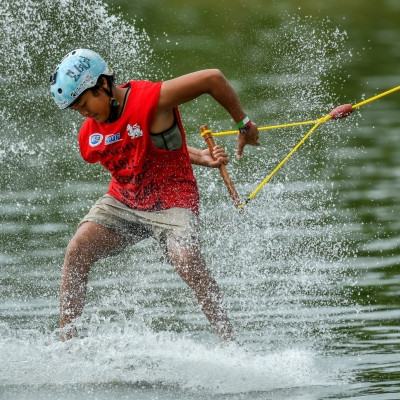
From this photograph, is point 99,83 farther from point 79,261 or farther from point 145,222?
point 79,261

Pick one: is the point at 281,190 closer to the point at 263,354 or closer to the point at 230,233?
the point at 230,233

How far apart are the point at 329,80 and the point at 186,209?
321 inches

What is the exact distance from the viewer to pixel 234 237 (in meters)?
8.09

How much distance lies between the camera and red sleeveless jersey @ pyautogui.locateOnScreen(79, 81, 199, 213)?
5.84 m

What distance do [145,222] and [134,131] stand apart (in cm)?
59

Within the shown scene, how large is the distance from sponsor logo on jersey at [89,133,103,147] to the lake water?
3.80 ft

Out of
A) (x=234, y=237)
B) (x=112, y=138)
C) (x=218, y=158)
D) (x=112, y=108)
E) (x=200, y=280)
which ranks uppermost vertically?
(x=112, y=108)

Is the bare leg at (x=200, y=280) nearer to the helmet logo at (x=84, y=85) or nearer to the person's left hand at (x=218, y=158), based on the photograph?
the person's left hand at (x=218, y=158)

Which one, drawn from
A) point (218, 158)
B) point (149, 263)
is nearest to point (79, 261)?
point (218, 158)

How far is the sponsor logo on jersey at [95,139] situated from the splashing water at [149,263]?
115 cm

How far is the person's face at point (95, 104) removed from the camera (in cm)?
583

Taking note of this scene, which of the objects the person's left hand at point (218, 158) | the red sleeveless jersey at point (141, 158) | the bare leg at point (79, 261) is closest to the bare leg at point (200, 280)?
the red sleeveless jersey at point (141, 158)

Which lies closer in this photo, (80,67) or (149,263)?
(80,67)

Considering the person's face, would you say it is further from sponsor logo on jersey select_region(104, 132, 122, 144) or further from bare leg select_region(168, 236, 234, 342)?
bare leg select_region(168, 236, 234, 342)
